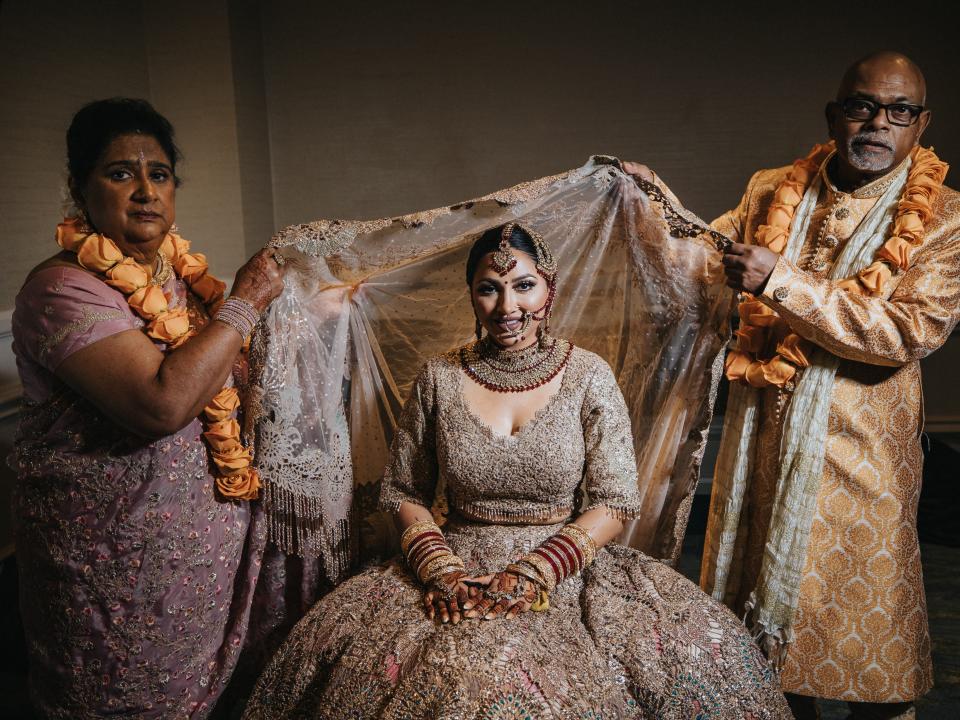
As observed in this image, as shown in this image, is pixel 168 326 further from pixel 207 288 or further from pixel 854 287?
pixel 854 287

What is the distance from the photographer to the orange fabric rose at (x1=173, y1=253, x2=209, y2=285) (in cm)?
204

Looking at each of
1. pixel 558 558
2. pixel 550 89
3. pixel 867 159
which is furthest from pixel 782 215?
pixel 550 89

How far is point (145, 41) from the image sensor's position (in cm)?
377

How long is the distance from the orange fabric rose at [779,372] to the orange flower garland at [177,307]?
1399mm

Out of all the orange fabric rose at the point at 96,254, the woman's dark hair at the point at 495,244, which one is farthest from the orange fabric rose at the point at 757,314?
the orange fabric rose at the point at 96,254

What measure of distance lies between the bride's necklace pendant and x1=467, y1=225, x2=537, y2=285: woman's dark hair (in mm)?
206

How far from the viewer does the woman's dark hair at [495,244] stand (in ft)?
6.38

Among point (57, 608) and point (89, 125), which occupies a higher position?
point (89, 125)

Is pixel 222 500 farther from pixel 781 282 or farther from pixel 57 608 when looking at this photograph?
pixel 781 282

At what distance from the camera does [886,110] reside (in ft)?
6.73

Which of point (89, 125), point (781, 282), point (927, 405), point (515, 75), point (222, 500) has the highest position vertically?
point (515, 75)

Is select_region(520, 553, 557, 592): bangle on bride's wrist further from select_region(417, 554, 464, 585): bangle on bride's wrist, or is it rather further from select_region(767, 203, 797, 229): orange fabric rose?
select_region(767, 203, 797, 229): orange fabric rose

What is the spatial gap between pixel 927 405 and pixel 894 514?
2709mm

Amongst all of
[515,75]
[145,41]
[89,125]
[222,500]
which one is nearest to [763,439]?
[222,500]
